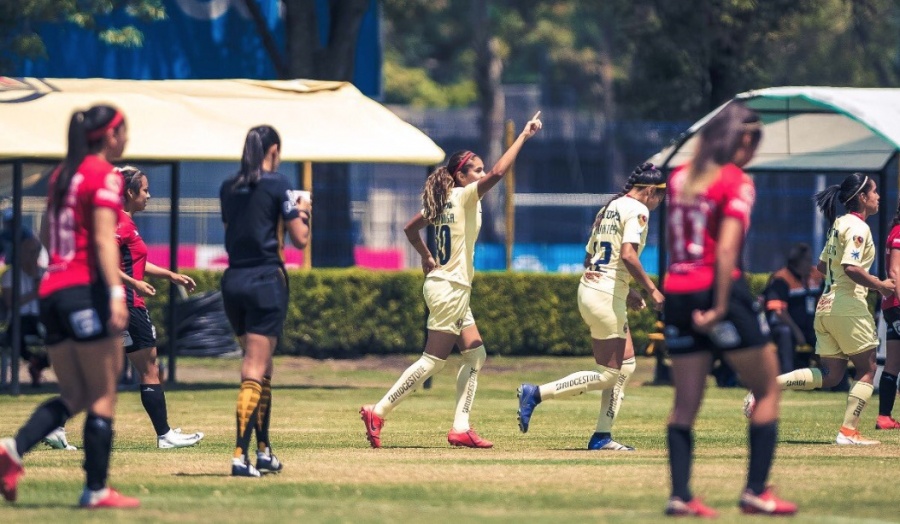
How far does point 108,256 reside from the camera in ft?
25.7

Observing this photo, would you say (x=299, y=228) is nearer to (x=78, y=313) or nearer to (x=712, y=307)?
(x=78, y=313)

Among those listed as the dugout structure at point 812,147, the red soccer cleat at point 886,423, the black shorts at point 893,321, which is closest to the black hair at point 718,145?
the black shorts at point 893,321

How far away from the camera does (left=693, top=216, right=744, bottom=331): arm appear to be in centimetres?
744

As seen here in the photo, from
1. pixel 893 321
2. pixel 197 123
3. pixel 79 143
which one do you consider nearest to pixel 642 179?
pixel 893 321

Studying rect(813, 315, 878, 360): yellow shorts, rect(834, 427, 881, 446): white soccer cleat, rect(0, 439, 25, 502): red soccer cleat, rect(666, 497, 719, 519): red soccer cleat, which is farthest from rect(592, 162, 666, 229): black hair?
rect(0, 439, 25, 502): red soccer cleat

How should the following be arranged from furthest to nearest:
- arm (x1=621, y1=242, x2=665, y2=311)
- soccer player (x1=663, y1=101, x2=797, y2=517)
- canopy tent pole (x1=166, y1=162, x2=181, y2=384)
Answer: canopy tent pole (x1=166, y1=162, x2=181, y2=384) → arm (x1=621, y1=242, x2=665, y2=311) → soccer player (x1=663, y1=101, x2=797, y2=517)

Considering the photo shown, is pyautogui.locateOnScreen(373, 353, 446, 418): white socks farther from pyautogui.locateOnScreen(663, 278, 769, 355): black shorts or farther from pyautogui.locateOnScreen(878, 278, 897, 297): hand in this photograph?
pyautogui.locateOnScreen(663, 278, 769, 355): black shorts

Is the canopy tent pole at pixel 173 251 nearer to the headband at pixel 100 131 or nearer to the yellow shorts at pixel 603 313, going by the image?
the yellow shorts at pixel 603 313

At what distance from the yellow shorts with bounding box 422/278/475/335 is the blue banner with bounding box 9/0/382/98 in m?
12.9

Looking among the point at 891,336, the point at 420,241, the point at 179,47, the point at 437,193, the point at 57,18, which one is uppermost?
the point at 57,18

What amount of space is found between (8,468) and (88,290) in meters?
0.97

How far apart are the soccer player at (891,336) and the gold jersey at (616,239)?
2161 millimetres

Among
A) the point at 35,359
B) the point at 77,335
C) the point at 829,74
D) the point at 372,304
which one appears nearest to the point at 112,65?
the point at 372,304

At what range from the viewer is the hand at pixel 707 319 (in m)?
7.47
